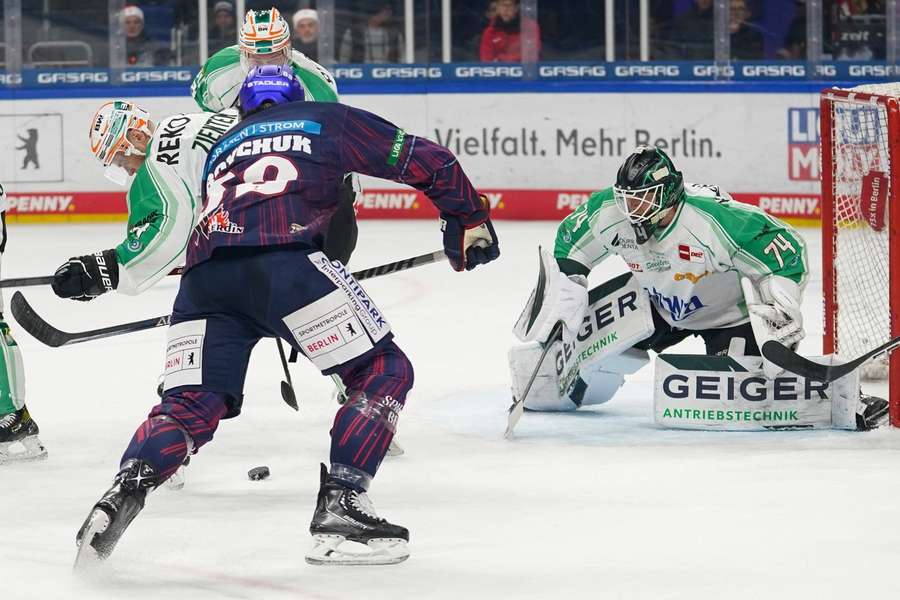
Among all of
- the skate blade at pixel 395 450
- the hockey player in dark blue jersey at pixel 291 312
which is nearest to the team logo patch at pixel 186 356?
the hockey player in dark blue jersey at pixel 291 312

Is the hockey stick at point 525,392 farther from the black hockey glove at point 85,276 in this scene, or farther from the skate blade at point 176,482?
the black hockey glove at point 85,276

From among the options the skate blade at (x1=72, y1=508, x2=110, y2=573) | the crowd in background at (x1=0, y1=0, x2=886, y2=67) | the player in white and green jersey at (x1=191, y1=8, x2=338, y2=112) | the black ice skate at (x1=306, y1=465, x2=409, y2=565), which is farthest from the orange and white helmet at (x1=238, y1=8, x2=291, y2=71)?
the crowd in background at (x1=0, y1=0, x2=886, y2=67)

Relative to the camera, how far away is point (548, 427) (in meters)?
5.42

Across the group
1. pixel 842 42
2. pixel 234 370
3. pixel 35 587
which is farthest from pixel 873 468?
pixel 842 42

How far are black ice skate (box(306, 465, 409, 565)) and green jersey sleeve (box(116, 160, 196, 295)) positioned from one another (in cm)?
89

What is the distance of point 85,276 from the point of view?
4.34 m

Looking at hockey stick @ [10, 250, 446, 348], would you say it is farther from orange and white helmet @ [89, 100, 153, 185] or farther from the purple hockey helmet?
the purple hockey helmet

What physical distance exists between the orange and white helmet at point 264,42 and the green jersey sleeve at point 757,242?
1.43 metres

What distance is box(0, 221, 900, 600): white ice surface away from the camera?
144 inches

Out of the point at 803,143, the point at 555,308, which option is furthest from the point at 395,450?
the point at 803,143

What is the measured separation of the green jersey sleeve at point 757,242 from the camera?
5.14 metres

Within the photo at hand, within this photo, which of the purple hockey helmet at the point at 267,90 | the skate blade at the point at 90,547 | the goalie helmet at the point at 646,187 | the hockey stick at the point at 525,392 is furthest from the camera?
the hockey stick at the point at 525,392

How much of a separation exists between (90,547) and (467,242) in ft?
3.77

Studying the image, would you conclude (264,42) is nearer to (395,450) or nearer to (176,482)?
(395,450)
